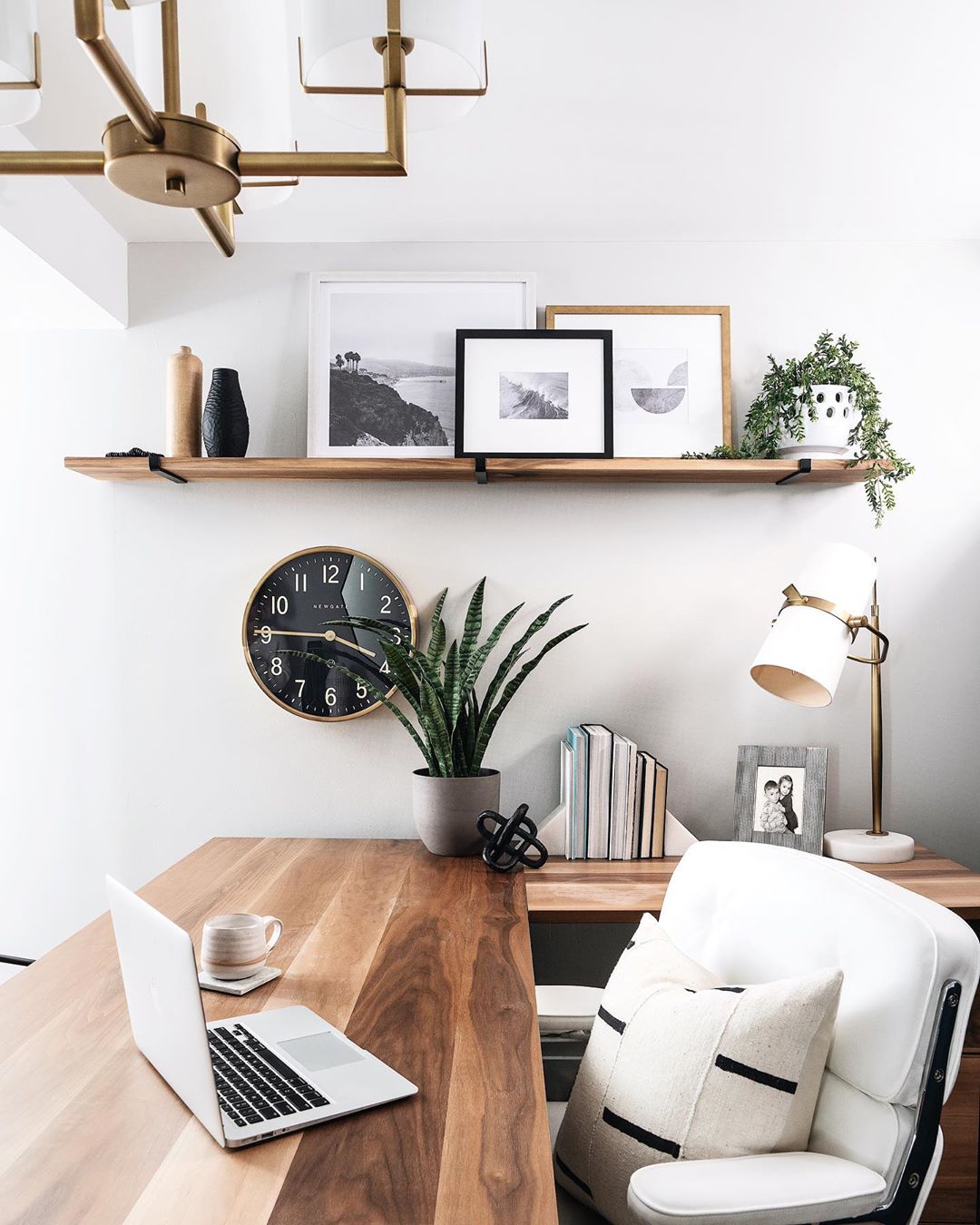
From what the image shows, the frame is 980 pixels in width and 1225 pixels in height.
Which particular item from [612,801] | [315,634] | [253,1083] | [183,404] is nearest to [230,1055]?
[253,1083]

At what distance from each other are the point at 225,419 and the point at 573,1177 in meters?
1.89

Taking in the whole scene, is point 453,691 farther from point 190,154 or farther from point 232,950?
point 190,154

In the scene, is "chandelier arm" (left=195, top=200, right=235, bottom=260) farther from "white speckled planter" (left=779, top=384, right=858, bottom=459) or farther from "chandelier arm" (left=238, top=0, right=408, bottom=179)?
"white speckled planter" (left=779, top=384, right=858, bottom=459)

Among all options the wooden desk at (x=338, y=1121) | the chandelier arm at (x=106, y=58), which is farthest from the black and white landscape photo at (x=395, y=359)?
the chandelier arm at (x=106, y=58)

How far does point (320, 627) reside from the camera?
2.64 meters

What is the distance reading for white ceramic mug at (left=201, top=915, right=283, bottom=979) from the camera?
152 cm

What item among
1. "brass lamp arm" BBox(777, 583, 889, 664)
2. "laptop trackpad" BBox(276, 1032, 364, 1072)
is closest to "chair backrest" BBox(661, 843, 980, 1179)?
"laptop trackpad" BBox(276, 1032, 364, 1072)

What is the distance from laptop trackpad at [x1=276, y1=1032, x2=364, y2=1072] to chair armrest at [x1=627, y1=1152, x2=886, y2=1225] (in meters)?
0.38

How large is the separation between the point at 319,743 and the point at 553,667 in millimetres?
682

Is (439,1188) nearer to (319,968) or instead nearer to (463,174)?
(319,968)

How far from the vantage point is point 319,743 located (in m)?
2.67

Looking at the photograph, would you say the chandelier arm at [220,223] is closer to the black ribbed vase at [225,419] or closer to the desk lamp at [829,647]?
the black ribbed vase at [225,419]

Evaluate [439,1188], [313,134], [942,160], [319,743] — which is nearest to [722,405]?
[942,160]

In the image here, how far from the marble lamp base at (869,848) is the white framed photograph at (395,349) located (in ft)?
4.67
